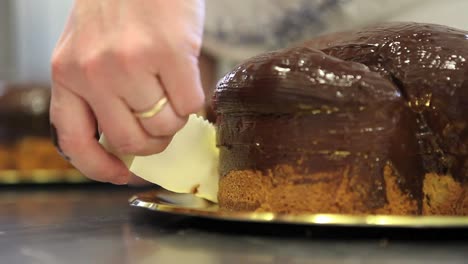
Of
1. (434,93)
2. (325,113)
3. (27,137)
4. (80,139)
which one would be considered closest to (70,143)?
(80,139)

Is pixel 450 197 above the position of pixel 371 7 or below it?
below

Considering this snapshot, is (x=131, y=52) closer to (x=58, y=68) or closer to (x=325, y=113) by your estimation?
(x=58, y=68)

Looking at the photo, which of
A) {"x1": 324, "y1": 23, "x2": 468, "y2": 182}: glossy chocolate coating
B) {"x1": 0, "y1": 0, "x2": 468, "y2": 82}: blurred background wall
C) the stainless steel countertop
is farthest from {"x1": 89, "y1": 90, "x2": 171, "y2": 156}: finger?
{"x1": 0, "y1": 0, "x2": 468, "y2": 82}: blurred background wall

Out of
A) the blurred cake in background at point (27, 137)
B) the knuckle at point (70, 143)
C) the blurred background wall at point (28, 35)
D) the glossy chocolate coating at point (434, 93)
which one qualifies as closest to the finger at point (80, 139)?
the knuckle at point (70, 143)

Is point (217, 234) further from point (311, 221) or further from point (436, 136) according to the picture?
point (436, 136)

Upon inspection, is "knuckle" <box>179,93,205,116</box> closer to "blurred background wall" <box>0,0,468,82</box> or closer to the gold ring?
the gold ring

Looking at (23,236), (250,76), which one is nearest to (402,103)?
(250,76)

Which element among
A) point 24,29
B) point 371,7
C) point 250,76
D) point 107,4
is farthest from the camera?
point 24,29
